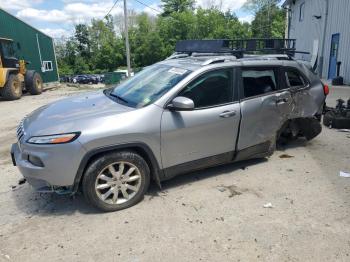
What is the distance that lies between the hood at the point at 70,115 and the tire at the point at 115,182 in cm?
43

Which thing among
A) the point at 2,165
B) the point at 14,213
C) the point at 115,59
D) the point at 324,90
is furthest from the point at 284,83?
the point at 115,59

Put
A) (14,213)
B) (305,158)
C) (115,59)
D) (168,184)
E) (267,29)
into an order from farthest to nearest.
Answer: (115,59) < (267,29) < (305,158) < (168,184) < (14,213)

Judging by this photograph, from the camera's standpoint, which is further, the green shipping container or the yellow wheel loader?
the green shipping container

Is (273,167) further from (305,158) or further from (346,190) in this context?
(346,190)

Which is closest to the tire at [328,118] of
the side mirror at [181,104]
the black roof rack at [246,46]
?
the black roof rack at [246,46]

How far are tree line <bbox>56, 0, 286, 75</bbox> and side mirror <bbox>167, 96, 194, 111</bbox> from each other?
1904 inches

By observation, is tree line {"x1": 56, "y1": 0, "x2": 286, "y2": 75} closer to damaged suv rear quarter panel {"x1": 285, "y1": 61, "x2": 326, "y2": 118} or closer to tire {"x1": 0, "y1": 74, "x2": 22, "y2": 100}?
tire {"x1": 0, "y1": 74, "x2": 22, "y2": 100}

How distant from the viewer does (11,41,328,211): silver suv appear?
3.38 m

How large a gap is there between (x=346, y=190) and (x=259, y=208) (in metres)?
1.25

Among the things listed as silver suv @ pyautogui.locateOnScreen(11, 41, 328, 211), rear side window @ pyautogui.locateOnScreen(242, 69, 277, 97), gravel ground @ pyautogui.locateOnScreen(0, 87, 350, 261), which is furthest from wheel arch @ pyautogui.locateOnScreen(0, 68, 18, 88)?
rear side window @ pyautogui.locateOnScreen(242, 69, 277, 97)

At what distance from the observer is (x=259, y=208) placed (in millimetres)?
3666

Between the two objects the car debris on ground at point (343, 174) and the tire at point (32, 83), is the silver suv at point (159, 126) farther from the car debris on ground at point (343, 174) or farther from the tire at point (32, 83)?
the tire at point (32, 83)

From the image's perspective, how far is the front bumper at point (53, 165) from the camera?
3.29 m

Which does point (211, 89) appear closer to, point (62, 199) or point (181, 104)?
point (181, 104)
